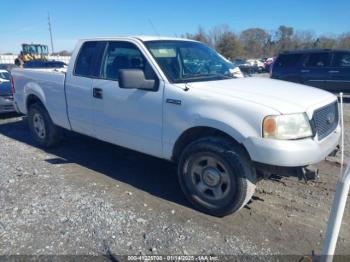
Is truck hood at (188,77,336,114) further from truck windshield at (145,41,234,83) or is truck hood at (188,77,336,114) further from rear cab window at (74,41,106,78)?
rear cab window at (74,41,106,78)

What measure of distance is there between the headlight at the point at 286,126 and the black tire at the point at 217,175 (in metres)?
0.41

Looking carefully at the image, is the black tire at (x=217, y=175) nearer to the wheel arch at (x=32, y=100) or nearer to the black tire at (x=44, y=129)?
the black tire at (x=44, y=129)

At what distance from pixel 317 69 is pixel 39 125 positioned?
33.3 feet

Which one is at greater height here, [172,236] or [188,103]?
[188,103]

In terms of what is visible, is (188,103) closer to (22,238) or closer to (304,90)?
(304,90)

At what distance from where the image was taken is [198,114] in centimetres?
351

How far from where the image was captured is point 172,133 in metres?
3.83

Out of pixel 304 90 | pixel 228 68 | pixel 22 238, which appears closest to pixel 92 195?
pixel 22 238

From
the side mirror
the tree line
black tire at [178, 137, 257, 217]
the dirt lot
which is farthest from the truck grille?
the tree line

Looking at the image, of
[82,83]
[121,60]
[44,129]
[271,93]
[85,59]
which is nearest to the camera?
[271,93]

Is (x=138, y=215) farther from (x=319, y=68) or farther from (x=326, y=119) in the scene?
(x=319, y=68)

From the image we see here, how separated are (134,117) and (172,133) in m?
0.64

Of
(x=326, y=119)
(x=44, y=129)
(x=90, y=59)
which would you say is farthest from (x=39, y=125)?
(x=326, y=119)

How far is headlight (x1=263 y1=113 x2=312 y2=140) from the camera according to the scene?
3.10 meters
